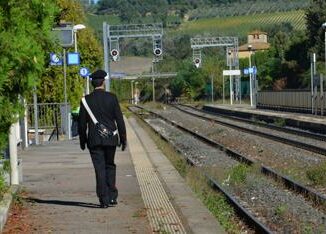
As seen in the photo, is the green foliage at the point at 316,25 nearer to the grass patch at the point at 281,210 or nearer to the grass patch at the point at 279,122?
the grass patch at the point at 279,122

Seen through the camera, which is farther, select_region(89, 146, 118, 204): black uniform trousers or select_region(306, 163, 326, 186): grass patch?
select_region(306, 163, 326, 186): grass patch

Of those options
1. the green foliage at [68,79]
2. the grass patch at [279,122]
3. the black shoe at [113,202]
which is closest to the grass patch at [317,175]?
the black shoe at [113,202]

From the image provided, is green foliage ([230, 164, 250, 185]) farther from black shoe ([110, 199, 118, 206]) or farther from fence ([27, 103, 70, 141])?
fence ([27, 103, 70, 141])

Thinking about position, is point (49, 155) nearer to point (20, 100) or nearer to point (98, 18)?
point (20, 100)

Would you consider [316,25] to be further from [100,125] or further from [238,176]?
[100,125]

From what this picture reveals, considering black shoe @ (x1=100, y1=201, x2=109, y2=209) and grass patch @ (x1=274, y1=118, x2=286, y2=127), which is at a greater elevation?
black shoe @ (x1=100, y1=201, x2=109, y2=209)

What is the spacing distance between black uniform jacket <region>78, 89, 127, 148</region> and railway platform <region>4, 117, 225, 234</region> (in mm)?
1042

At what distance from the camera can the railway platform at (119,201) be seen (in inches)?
391

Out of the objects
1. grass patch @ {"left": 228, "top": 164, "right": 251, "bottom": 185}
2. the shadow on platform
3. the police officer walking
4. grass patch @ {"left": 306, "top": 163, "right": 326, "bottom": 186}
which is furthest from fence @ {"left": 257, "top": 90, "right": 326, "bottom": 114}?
the police officer walking

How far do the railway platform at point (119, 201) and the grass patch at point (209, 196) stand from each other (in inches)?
11.4

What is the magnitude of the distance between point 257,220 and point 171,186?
3.26 m

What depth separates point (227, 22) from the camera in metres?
188

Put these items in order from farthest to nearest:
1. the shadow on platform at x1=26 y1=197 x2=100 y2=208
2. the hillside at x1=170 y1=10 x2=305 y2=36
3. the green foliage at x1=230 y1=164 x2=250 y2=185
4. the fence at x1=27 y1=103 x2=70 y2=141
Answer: the hillside at x1=170 y1=10 x2=305 y2=36
the fence at x1=27 y1=103 x2=70 y2=141
the green foliage at x1=230 y1=164 x2=250 y2=185
the shadow on platform at x1=26 y1=197 x2=100 y2=208

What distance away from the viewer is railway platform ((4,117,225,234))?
9930 millimetres
